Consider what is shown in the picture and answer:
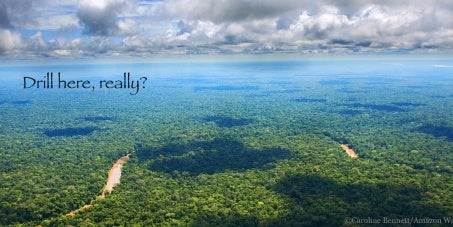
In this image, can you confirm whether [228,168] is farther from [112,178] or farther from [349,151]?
[349,151]

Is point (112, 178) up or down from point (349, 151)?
down

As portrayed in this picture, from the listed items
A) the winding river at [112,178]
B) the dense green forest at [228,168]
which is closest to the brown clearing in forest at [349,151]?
the dense green forest at [228,168]

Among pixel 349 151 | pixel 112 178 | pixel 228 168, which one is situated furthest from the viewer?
pixel 349 151

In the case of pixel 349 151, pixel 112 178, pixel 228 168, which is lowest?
pixel 112 178

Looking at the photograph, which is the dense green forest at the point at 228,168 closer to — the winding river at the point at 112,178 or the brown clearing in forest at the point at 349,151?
the winding river at the point at 112,178

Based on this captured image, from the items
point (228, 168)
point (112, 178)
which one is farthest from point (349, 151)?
point (112, 178)

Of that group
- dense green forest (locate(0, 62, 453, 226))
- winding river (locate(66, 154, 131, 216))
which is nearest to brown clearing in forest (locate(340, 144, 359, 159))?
dense green forest (locate(0, 62, 453, 226))

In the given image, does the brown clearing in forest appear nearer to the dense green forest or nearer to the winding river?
the dense green forest
